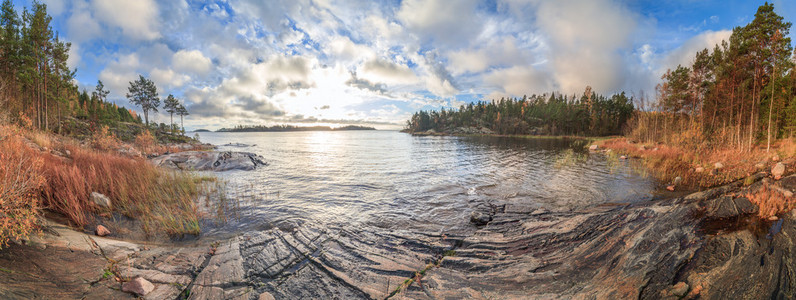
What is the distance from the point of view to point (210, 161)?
22.5 meters

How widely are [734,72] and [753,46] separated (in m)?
3.58

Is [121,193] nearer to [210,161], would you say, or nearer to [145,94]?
[210,161]

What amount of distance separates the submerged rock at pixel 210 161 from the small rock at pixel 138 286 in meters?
19.4

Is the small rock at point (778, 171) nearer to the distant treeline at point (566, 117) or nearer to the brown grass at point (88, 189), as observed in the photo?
the brown grass at point (88, 189)

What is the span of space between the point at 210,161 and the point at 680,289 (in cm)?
2837

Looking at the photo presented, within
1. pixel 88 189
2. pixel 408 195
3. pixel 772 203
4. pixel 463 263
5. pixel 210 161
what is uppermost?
pixel 772 203

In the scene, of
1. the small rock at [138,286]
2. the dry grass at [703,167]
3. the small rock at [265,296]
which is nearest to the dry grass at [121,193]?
the small rock at [138,286]

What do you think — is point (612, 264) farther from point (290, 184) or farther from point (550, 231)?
point (290, 184)

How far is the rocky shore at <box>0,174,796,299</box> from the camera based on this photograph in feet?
13.2

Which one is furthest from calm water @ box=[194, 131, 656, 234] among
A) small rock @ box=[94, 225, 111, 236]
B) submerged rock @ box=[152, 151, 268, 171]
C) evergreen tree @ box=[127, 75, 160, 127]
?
evergreen tree @ box=[127, 75, 160, 127]

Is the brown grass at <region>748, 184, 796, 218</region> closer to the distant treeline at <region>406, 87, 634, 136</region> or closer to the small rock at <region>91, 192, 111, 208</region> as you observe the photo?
the small rock at <region>91, 192, 111, 208</region>

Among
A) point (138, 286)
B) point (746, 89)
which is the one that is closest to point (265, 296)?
point (138, 286)

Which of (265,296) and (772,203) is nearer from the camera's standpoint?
(265,296)

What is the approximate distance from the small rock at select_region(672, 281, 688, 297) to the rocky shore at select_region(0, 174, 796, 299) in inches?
0.5
